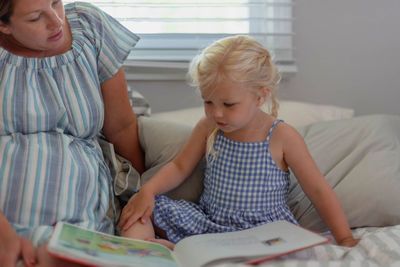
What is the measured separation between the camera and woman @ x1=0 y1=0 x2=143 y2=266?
1078mm

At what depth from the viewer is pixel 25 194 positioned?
42.6 inches

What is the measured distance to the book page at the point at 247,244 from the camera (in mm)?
952

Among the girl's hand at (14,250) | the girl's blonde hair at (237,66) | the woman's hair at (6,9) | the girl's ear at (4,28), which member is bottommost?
the girl's hand at (14,250)

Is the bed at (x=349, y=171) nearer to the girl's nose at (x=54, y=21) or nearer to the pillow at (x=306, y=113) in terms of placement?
the pillow at (x=306, y=113)

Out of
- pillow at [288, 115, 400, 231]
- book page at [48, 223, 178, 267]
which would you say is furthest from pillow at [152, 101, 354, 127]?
book page at [48, 223, 178, 267]

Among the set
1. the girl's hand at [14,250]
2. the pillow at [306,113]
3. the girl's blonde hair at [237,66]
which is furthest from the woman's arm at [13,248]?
the pillow at [306,113]

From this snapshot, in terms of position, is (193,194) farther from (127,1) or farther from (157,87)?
(127,1)

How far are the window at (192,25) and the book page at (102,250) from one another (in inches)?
38.3

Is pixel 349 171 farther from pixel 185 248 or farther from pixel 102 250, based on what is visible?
pixel 102 250

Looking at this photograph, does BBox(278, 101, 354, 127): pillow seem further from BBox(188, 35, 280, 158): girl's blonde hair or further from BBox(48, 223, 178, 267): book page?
BBox(48, 223, 178, 267): book page

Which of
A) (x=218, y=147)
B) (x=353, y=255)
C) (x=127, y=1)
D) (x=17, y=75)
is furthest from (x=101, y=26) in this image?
(x=353, y=255)

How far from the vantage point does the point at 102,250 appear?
914 millimetres

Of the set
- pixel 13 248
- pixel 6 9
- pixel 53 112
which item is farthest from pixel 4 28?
pixel 13 248

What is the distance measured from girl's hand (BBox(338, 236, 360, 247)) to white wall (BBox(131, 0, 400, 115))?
89 centimetres
